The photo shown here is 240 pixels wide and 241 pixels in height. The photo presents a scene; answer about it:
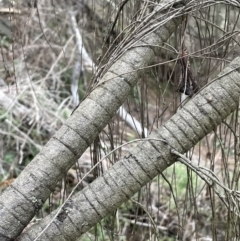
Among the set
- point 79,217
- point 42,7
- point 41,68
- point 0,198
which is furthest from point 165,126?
point 42,7

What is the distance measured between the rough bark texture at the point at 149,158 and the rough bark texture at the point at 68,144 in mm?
71

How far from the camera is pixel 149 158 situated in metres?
0.98

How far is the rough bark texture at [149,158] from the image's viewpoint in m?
0.98

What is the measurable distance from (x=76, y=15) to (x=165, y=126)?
339cm

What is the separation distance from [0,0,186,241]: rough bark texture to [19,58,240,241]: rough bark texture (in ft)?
0.23

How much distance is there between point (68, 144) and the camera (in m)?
1.01

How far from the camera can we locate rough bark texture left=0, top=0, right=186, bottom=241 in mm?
999

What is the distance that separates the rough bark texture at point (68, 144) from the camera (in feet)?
3.28

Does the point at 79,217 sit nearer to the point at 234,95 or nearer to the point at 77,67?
the point at 234,95

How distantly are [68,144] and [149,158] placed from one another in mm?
196

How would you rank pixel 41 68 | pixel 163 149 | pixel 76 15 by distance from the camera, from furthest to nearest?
pixel 76 15
pixel 41 68
pixel 163 149

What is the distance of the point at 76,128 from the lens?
1019mm

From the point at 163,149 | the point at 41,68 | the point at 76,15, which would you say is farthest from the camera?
the point at 76,15

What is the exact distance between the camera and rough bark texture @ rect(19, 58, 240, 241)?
0.98 m
